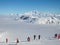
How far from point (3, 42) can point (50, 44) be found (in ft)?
5.09

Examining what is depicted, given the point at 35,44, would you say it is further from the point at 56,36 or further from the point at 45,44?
the point at 56,36

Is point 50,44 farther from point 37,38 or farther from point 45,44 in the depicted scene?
point 37,38

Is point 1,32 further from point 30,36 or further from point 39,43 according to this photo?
point 39,43

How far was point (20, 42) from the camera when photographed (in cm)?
582

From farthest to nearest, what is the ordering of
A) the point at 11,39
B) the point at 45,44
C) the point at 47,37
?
the point at 47,37
the point at 11,39
the point at 45,44

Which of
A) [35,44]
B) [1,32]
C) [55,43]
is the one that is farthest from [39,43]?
[1,32]

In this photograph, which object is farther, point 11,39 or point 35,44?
point 11,39

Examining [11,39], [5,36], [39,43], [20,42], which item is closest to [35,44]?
[39,43]

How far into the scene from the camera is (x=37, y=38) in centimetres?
639

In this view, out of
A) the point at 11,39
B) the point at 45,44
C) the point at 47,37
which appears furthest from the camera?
the point at 47,37

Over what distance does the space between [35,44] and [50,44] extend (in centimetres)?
47

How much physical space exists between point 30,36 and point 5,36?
914 mm

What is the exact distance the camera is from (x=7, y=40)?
19.1 feet

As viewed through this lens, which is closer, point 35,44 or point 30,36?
point 35,44
